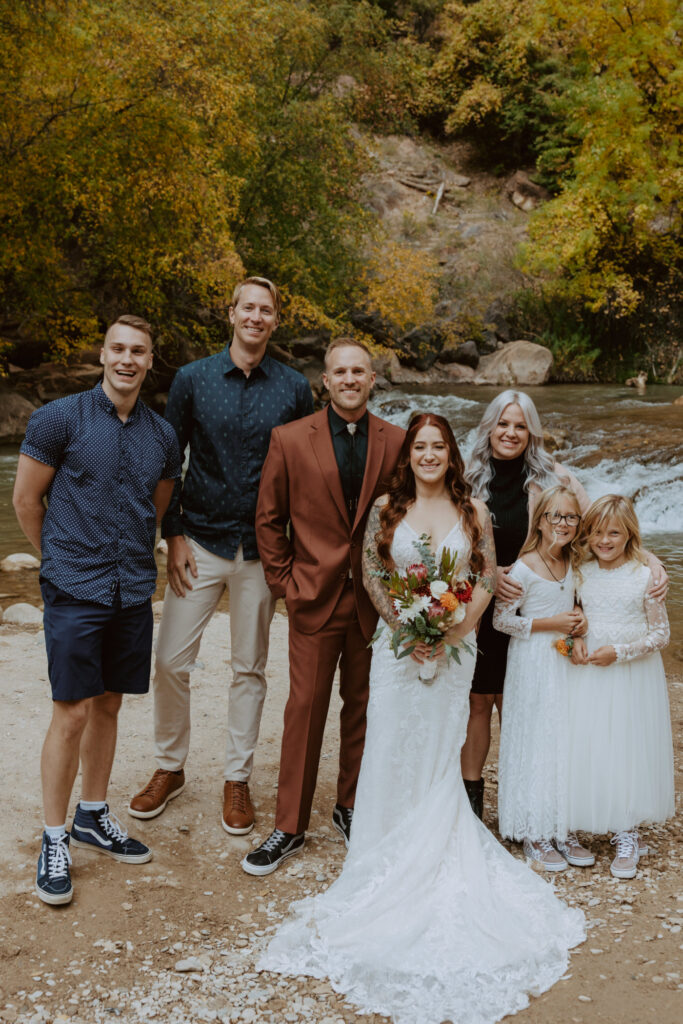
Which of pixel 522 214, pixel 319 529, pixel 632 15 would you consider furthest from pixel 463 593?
pixel 522 214

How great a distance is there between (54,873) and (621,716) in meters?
2.40

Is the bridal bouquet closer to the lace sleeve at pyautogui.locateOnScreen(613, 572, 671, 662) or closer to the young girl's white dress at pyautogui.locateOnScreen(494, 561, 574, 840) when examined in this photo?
the young girl's white dress at pyautogui.locateOnScreen(494, 561, 574, 840)

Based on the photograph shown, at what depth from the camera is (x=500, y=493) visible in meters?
3.96

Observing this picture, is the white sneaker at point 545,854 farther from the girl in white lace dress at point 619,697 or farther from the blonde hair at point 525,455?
the blonde hair at point 525,455

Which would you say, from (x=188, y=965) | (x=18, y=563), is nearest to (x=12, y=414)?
(x=18, y=563)

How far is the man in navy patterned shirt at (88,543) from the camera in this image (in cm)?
323

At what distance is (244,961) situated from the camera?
2.95m

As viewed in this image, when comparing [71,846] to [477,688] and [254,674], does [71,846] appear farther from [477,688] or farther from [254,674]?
[477,688]

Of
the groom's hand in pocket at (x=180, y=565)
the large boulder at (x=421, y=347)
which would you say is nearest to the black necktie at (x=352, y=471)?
the groom's hand in pocket at (x=180, y=565)

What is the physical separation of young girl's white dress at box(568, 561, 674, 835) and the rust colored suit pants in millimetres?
959

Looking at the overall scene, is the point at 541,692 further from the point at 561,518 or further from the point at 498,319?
the point at 498,319

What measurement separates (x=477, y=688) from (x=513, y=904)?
1.07 m

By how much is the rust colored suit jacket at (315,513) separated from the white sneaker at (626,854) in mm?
1424

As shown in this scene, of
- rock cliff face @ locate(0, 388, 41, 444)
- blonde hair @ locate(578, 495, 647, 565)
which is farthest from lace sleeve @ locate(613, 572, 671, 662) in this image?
rock cliff face @ locate(0, 388, 41, 444)
